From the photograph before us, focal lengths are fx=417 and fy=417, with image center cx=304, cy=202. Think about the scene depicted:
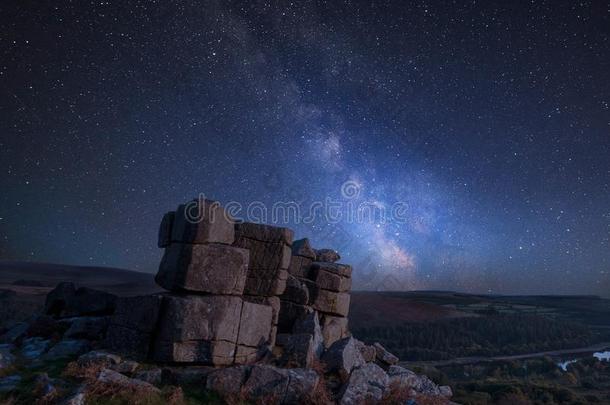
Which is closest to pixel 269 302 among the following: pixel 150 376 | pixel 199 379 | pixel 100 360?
pixel 199 379

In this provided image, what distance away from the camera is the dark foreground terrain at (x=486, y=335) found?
Answer: 87.2ft

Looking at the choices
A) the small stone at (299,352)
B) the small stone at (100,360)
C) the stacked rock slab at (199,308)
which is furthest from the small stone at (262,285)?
the small stone at (100,360)

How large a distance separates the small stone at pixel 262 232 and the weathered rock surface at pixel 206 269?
114cm

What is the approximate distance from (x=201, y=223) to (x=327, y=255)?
25.4ft

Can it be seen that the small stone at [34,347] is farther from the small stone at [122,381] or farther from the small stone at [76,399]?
the small stone at [76,399]

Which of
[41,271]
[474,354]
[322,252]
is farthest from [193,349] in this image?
[41,271]

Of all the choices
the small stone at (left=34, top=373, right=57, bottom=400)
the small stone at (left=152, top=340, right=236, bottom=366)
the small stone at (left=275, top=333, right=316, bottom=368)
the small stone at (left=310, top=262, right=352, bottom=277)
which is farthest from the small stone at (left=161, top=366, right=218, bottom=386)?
the small stone at (left=310, top=262, right=352, bottom=277)

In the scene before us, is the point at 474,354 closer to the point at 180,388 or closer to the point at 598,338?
the point at 598,338

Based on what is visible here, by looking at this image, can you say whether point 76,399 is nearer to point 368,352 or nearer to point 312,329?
point 312,329

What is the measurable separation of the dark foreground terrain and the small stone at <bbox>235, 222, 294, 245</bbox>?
10560 millimetres

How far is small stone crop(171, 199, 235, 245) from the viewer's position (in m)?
11.6

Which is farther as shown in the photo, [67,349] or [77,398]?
[67,349]

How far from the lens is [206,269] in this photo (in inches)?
455

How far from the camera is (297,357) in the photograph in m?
10.6
